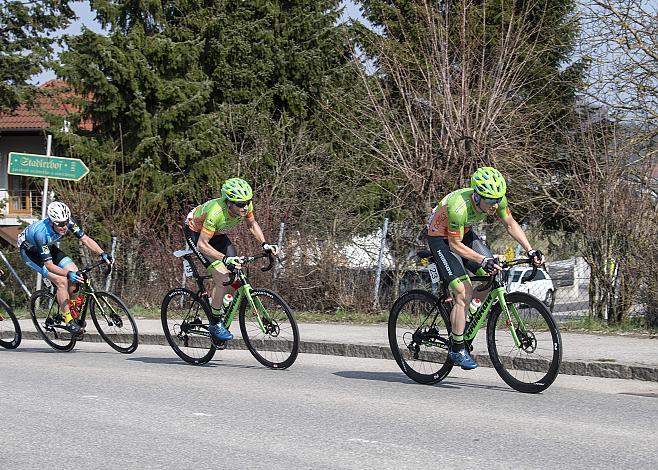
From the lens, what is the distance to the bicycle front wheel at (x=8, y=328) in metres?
12.9

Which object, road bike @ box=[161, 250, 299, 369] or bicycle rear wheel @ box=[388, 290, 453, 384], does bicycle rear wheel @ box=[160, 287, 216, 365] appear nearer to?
road bike @ box=[161, 250, 299, 369]

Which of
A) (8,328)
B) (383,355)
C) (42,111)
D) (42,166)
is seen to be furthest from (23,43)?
(383,355)

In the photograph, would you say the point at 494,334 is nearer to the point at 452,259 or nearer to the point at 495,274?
the point at 495,274

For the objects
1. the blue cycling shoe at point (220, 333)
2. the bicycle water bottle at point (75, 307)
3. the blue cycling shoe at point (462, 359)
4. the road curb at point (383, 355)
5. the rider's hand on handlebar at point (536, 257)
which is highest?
the rider's hand on handlebar at point (536, 257)

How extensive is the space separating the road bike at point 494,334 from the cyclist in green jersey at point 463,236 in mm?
113

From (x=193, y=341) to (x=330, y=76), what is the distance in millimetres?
17931

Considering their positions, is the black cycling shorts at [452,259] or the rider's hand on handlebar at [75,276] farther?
the rider's hand on handlebar at [75,276]

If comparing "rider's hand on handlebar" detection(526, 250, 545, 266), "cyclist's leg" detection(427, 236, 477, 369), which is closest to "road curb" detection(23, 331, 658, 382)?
"cyclist's leg" detection(427, 236, 477, 369)

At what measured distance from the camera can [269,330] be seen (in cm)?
1001

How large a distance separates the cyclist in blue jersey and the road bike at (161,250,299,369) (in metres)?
1.59

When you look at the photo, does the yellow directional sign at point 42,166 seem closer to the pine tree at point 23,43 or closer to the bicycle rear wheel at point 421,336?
the bicycle rear wheel at point 421,336

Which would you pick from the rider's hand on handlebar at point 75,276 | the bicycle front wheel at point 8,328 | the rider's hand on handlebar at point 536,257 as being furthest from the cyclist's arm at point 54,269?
the rider's hand on handlebar at point 536,257

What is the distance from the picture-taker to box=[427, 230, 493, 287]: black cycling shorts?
875cm

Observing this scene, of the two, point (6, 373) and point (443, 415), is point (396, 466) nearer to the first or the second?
point (443, 415)
